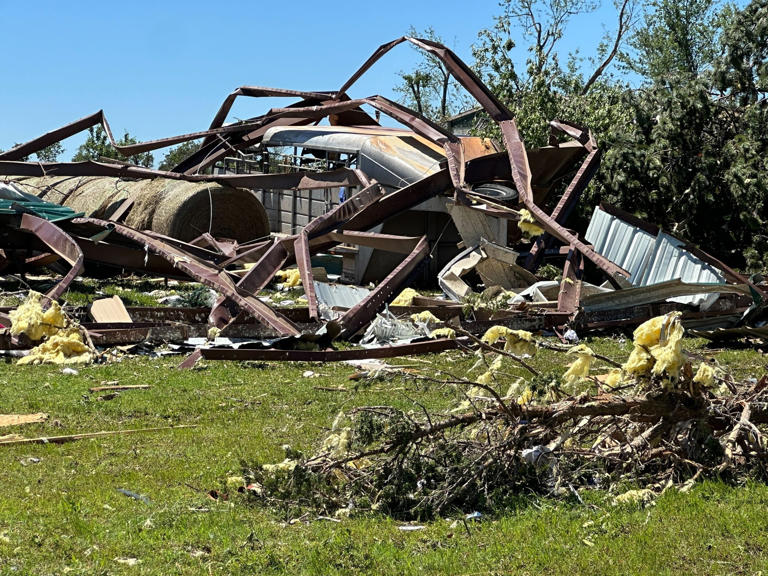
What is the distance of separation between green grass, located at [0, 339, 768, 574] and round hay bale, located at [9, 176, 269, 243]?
1157 cm

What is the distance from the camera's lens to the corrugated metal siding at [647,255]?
1259 cm

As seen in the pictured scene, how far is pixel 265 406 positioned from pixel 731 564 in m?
4.47

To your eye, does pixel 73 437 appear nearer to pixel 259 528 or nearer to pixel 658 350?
pixel 259 528

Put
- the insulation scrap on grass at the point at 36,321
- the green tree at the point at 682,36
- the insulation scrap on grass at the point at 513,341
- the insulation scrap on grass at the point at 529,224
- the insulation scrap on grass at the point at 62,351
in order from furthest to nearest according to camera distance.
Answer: the green tree at the point at 682,36 < the insulation scrap on grass at the point at 529,224 < the insulation scrap on grass at the point at 36,321 < the insulation scrap on grass at the point at 62,351 < the insulation scrap on grass at the point at 513,341

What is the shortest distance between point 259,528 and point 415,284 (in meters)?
12.0

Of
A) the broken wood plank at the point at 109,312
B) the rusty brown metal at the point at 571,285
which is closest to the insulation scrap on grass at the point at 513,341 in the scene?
the rusty brown metal at the point at 571,285

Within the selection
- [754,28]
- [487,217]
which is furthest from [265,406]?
[754,28]

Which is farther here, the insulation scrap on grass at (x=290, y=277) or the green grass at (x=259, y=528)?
the insulation scrap on grass at (x=290, y=277)

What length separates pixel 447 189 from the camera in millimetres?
15391

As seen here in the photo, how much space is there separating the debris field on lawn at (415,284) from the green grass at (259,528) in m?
0.40

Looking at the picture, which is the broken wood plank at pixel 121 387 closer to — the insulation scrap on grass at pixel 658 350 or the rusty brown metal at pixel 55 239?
the rusty brown metal at pixel 55 239

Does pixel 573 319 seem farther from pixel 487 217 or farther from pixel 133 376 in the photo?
pixel 133 376

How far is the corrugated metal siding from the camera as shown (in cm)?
1259

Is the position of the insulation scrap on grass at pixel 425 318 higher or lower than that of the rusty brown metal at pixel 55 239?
higher
